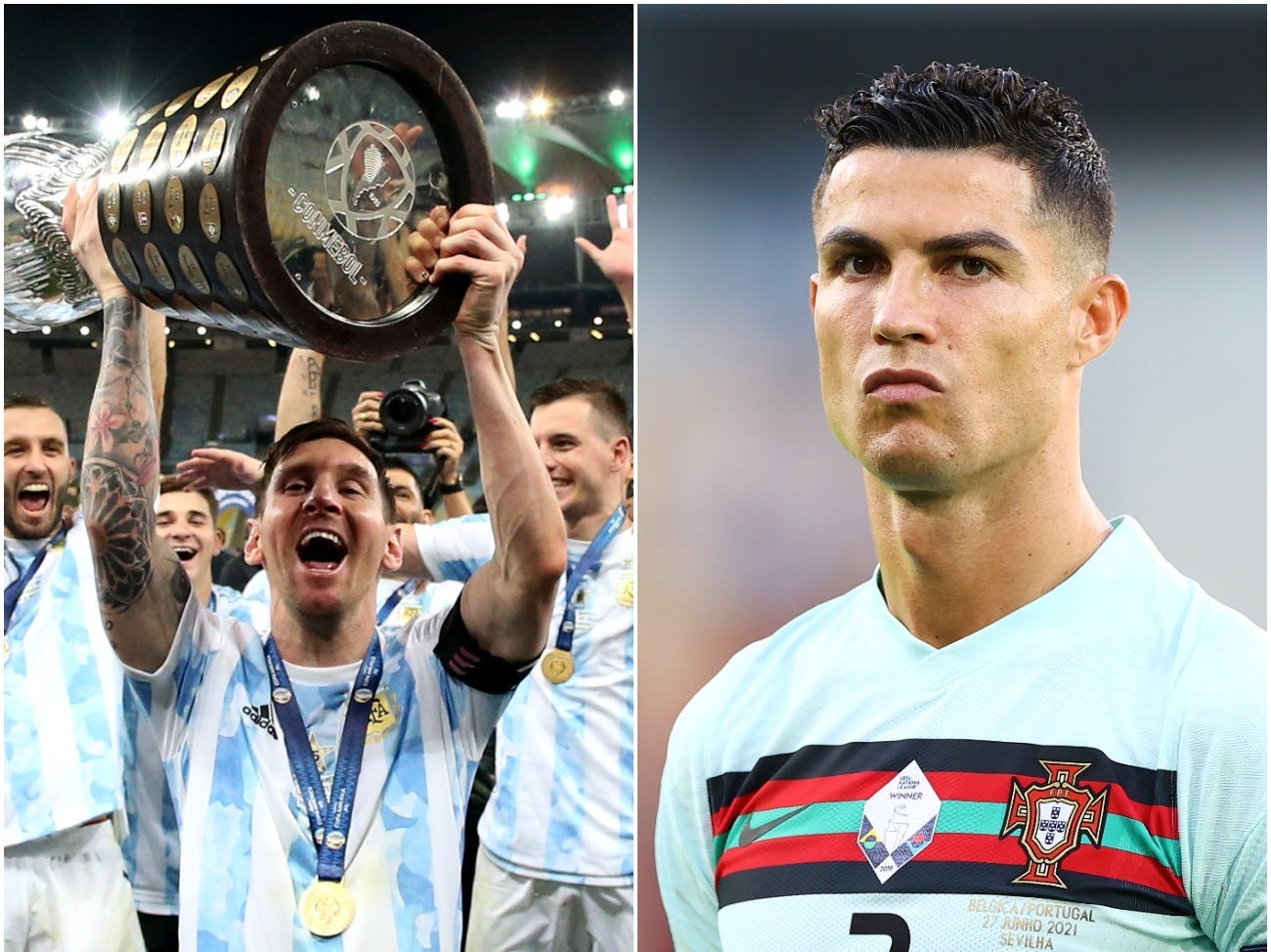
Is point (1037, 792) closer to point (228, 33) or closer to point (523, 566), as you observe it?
point (523, 566)

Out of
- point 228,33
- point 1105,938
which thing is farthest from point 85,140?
point 1105,938

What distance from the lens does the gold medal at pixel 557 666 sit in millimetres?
2908

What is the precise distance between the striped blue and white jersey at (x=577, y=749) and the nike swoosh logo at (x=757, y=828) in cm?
29

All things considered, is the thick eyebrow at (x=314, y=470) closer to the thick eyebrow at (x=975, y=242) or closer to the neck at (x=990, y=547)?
the neck at (x=990, y=547)

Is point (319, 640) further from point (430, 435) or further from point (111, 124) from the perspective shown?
point (111, 124)

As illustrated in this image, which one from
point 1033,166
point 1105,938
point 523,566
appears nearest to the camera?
point 1105,938

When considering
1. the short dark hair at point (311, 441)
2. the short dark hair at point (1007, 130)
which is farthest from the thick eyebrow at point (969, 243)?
the short dark hair at point (311, 441)

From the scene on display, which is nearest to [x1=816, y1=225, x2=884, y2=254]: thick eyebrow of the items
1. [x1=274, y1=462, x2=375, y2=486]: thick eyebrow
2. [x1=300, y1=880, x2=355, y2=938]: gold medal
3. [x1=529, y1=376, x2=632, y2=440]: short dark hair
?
[x1=529, y1=376, x2=632, y2=440]: short dark hair

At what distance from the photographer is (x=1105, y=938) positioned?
2.41m

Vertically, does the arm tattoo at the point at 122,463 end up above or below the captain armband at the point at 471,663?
above

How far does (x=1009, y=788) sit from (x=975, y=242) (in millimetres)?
991

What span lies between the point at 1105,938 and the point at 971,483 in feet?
2.71

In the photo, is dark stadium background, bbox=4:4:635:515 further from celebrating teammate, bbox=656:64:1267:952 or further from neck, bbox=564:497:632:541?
celebrating teammate, bbox=656:64:1267:952

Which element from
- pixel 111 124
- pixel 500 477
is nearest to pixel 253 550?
pixel 500 477
